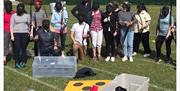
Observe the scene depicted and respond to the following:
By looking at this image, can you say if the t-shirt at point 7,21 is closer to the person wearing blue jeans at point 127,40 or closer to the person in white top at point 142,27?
the person wearing blue jeans at point 127,40

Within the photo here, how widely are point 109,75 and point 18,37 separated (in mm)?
2912

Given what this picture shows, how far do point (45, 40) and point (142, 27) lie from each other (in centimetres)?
349

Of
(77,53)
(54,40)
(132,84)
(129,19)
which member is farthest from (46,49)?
(132,84)

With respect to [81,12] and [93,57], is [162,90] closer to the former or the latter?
[93,57]

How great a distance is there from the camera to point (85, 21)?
595 inches

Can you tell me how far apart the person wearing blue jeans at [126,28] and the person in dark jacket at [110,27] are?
0.20 meters

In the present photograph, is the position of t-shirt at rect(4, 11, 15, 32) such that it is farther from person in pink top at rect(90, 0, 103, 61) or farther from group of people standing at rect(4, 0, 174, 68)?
person in pink top at rect(90, 0, 103, 61)

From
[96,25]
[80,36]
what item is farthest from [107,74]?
[96,25]

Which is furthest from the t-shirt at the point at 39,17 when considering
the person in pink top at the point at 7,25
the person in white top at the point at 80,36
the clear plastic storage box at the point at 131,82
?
the clear plastic storage box at the point at 131,82

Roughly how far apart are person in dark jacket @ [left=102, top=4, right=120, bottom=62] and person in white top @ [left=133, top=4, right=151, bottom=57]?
1.05m

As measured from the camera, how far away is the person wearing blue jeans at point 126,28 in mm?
14695

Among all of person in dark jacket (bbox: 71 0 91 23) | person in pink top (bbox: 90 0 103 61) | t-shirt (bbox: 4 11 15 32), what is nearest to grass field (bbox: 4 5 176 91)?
person in pink top (bbox: 90 0 103 61)

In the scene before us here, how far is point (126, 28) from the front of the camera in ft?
48.5

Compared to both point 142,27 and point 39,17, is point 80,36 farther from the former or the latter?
point 142,27
